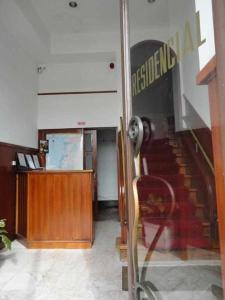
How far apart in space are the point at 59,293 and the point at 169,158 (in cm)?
219

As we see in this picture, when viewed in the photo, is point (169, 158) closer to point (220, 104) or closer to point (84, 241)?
point (84, 241)

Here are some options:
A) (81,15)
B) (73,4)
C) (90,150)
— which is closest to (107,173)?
(90,150)

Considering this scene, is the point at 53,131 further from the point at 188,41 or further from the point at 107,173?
the point at 188,41

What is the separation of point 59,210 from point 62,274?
0.94 meters

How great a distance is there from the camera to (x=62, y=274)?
232cm

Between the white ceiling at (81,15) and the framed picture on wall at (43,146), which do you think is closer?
the white ceiling at (81,15)

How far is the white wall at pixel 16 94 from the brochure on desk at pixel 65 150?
38 cm

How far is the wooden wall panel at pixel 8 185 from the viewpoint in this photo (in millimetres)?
3166

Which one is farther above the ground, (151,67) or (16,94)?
(16,94)

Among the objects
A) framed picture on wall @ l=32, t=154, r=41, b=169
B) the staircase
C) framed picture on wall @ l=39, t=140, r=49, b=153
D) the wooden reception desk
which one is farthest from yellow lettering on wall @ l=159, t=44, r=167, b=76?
framed picture on wall @ l=39, t=140, r=49, b=153

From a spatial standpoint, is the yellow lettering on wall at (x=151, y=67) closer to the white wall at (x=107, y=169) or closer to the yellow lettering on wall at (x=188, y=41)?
the yellow lettering on wall at (x=188, y=41)

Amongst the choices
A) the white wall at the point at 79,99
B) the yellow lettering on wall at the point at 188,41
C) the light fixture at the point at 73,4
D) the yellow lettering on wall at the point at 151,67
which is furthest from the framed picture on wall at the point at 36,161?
the yellow lettering on wall at the point at 188,41

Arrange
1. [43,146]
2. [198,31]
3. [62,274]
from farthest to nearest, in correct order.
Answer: [43,146] → [62,274] → [198,31]

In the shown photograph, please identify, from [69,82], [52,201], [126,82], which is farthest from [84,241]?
[69,82]
